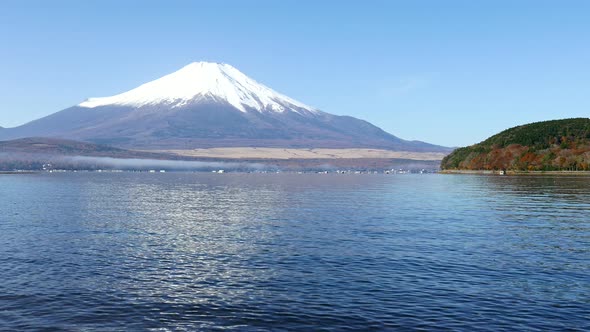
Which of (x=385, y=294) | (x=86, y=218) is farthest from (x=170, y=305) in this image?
(x=86, y=218)

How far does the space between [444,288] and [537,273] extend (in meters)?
8.32

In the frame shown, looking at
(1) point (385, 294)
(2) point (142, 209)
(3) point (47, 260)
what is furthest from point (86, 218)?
(1) point (385, 294)

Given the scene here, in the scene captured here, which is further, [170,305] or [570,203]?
[570,203]

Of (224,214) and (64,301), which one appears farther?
(224,214)

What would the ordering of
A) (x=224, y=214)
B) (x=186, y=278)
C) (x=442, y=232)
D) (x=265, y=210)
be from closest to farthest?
(x=186, y=278) → (x=442, y=232) → (x=224, y=214) → (x=265, y=210)

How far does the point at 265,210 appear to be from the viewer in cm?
8412

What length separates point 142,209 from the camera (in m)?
85.3

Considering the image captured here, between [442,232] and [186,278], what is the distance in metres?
30.7

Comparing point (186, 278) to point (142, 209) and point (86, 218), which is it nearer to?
point (86, 218)

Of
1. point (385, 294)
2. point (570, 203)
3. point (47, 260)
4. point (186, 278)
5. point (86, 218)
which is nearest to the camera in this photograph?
point (385, 294)

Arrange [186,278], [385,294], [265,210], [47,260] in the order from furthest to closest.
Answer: [265,210] → [47,260] → [186,278] → [385,294]

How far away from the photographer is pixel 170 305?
28469 mm

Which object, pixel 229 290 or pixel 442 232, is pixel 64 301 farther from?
pixel 442 232

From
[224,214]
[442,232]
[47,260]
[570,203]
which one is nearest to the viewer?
[47,260]
